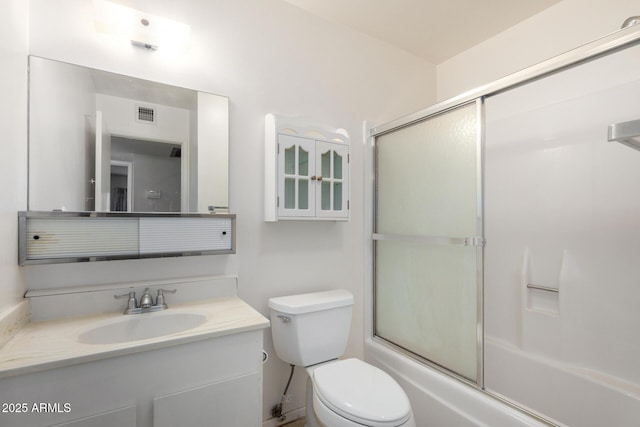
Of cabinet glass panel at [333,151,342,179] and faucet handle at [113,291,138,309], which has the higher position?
cabinet glass panel at [333,151,342,179]

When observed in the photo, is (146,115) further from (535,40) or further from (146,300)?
(535,40)

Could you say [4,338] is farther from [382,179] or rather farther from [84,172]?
[382,179]

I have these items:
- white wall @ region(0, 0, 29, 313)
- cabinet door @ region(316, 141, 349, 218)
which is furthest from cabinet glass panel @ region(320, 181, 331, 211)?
white wall @ region(0, 0, 29, 313)

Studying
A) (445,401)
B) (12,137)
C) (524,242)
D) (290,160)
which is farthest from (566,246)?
(12,137)

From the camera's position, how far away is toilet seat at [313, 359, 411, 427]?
3.68 ft

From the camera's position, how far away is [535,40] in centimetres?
192

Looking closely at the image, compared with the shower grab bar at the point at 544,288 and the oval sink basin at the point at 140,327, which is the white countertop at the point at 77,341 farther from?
the shower grab bar at the point at 544,288

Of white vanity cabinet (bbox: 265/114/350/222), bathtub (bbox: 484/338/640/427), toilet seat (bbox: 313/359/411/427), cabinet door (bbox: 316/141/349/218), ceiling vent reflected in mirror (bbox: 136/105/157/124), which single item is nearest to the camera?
toilet seat (bbox: 313/359/411/427)

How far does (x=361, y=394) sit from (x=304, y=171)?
1.11 meters

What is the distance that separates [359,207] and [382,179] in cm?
24

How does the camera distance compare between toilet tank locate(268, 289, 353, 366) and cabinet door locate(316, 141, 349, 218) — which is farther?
cabinet door locate(316, 141, 349, 218)

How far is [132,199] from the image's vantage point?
4.46ft

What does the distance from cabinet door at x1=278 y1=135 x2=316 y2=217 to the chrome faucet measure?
2.21 feet

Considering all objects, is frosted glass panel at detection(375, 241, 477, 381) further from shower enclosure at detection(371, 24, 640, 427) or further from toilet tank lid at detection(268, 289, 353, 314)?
toilet tank lid at detection(268, 289, 353, 314)
